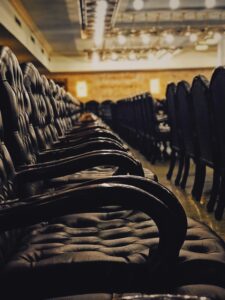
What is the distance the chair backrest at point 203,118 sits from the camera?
2904 mm

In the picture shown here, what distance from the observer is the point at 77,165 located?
1.30 m

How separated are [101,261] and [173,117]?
3741mm

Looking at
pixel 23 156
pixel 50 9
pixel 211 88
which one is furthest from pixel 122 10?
pixel 23 156

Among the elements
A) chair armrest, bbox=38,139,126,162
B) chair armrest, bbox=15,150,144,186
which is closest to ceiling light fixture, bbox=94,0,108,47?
chair armrest, bbox=38,139,126,162

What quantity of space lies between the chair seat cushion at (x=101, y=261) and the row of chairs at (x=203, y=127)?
5.25 feet

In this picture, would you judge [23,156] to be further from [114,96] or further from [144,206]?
[114,96]

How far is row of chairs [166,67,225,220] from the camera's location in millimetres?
2645

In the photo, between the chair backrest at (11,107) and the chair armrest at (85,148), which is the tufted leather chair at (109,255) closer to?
the chair backrest at (11,107)

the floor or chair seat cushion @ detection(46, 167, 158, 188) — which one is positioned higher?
chair seat cushion @ detection(46, 167, 158, 188)

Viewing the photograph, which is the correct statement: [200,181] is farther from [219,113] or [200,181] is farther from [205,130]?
[219,113]

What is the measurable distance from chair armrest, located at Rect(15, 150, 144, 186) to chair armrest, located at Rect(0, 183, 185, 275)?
0.48m

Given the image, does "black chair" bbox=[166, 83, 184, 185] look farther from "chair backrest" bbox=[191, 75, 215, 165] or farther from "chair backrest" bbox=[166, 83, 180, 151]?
"chair backrest" bbox=[191, 75, 215, 165]

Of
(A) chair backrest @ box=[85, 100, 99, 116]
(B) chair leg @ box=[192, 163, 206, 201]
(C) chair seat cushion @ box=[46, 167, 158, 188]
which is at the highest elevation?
(C) chair seat cushion @ box=[46, 167, 158, 188]

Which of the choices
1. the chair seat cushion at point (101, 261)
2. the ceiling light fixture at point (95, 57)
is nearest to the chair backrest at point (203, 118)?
the chair seat cushion at point (101, 261)
